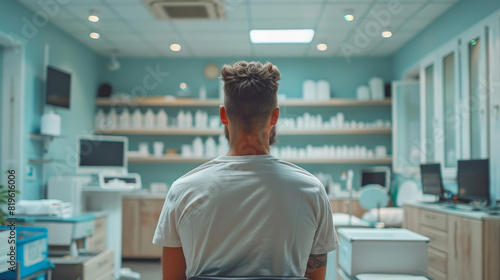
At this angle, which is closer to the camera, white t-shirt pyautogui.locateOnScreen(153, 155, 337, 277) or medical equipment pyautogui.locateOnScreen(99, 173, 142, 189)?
white t-shirt pyautogui.locateOnScreen(153, 155, 337, 277)

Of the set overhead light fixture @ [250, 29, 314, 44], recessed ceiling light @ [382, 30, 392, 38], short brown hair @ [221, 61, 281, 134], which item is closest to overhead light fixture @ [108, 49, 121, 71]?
overhead light fixture @ [250, 29, 314, 44]

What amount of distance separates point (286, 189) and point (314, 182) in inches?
3.4

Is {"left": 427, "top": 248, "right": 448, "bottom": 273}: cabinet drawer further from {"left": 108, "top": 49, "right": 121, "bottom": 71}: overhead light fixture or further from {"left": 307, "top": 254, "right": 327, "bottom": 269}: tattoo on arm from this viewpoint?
{"left": 108, "top": 49, "right": 121, "bottom": 71}: overhead light fixture

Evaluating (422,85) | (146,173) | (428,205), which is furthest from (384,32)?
(146,173)

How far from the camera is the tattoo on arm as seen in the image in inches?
49.8

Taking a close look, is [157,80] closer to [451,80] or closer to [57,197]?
[57,197]

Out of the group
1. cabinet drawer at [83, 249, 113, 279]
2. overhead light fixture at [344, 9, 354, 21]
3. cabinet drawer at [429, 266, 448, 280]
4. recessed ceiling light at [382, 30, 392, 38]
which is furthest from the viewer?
recessed ceiling light at [382, 30, 392, 38]

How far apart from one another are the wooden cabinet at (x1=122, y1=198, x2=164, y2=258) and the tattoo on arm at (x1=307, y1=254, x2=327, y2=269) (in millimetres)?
4815

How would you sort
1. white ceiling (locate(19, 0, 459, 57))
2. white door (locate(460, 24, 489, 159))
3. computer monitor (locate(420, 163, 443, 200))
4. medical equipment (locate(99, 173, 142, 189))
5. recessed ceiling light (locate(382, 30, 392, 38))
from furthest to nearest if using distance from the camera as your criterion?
recessed ceiling light (locate(382, 30, 392, 38)), medical equipment (locate(99, 173, 142, 189)), white ceiling (locate(19, 0, 459, 57)), computer monitor (locate(420, 163, 443, 200)), white door (locate(460, 24, 489, 159))

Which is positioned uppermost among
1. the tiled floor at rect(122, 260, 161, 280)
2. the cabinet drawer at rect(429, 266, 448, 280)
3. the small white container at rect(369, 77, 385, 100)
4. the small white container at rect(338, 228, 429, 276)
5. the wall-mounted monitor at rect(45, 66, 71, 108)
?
the small white container at rect(369, 77, 385, 100)

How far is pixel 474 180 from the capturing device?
3693 millimetres

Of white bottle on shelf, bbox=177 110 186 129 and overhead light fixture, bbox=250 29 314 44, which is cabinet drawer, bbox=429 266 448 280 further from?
white bottle on shelf, bbox=177 110 186 129

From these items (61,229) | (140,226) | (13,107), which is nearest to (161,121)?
(140,226)

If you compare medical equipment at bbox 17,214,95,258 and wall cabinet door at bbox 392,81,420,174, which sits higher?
wall cabinet door at bbox 392,81,420,174
